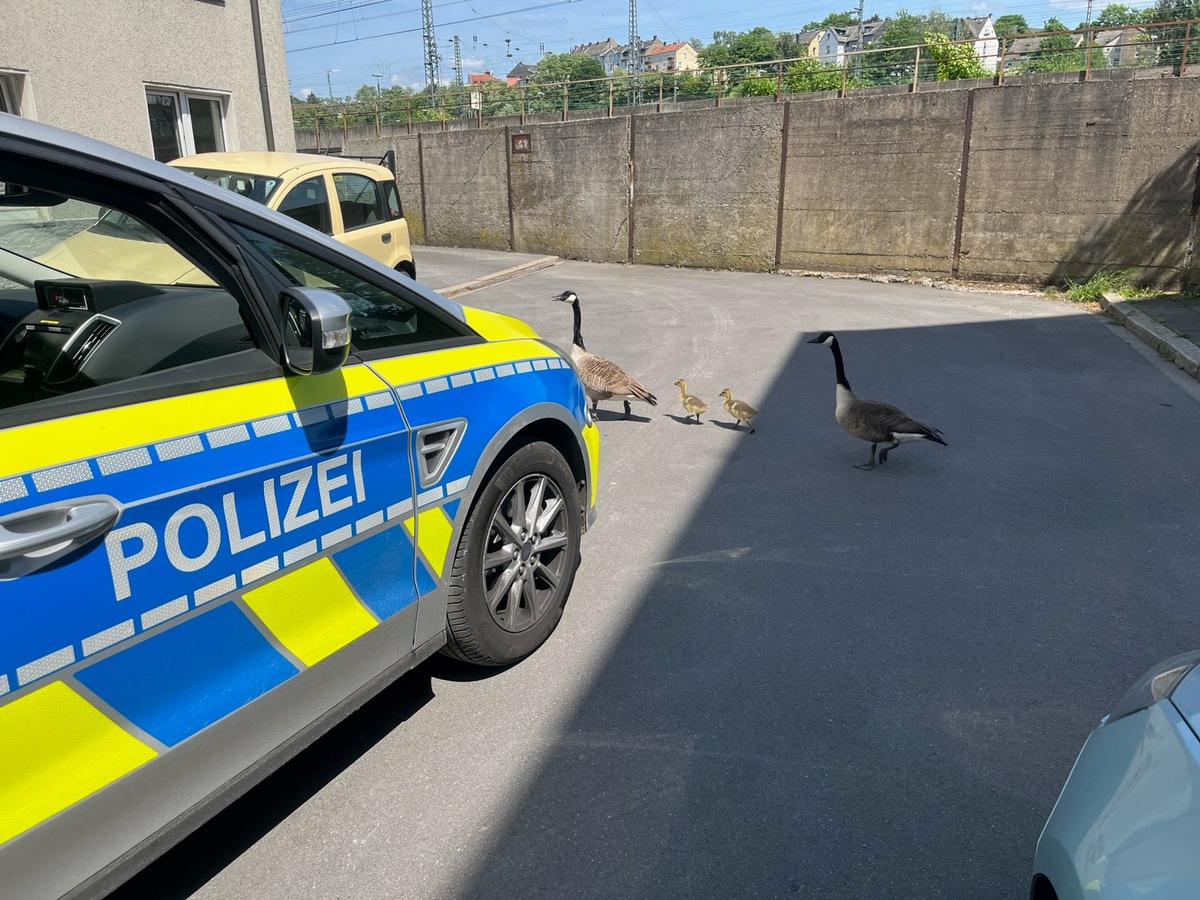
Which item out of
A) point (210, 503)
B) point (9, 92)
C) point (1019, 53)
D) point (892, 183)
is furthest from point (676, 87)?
point (210, 503)

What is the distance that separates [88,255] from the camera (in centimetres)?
495

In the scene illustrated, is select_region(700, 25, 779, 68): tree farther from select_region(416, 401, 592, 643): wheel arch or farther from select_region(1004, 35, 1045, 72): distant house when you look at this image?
select_region(416, 401, 592, 643): wheel arch

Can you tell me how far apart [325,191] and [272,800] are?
7543 mm

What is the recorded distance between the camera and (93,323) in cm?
243

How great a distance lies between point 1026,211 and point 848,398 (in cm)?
1068

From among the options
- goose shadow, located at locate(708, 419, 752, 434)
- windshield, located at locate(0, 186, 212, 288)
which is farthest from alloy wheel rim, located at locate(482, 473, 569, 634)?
goose shadow, located at locate(708, 419, 752, 434)

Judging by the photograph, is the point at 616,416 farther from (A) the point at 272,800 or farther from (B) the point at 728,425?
(A) the point at 272,800

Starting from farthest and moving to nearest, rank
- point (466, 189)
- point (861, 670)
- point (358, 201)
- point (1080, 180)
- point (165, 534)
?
point (466, 189), point (1080, 180), point (358, 201), point (861, 670), point (165, 534)

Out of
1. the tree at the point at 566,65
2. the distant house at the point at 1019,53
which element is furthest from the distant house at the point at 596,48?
the distant house at the point at 1019,53

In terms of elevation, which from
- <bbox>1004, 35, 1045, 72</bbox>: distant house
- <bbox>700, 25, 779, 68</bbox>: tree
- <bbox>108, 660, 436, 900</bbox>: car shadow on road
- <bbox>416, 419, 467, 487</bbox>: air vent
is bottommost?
<bbox>108, 660, 436, 900</bbox>: car shadow on road

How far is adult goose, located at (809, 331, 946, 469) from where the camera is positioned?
19.0 ft

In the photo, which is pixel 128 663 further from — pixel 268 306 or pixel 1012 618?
pixel 1012 618

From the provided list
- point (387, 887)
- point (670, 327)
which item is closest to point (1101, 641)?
point (387, 887)

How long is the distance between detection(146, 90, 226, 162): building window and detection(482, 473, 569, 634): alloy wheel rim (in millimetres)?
9453
